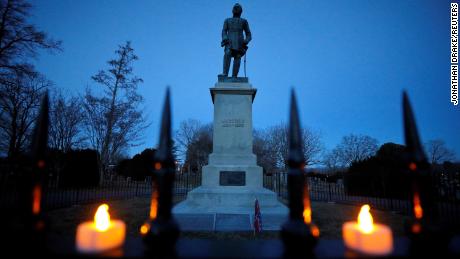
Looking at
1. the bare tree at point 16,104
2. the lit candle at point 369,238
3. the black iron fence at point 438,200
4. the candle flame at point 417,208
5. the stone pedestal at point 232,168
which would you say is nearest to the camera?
the lit candle at point 369,238

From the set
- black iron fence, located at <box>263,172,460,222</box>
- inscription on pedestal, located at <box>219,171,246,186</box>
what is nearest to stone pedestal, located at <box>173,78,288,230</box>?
inscription on pedestal, located at <box>219,171,246,186</box>

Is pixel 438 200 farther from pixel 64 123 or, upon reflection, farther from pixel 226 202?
pixel 64 123

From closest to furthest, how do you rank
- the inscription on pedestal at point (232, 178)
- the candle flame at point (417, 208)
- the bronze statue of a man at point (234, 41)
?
the candle flame at point (417, 208) < the inscription on pedestal at point (232, 178) < the bronze statue of a man at point (234, 41)

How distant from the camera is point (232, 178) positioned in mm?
8664

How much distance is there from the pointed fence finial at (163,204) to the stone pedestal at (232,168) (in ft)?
21.3

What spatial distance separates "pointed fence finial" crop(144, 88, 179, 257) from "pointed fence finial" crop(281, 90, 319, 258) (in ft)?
2.47

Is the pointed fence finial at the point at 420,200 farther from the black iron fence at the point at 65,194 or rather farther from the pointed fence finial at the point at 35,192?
the black iron fence at the point at 65,194

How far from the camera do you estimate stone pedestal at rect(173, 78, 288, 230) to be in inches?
318

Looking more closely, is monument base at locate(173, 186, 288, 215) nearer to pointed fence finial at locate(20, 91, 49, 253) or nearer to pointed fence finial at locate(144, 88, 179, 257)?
pointed fence finial at locate(144, 88, 179, 257)

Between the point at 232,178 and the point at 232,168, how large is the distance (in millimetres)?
369

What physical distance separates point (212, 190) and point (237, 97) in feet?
12.8

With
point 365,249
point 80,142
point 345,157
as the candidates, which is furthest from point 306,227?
point 345,157

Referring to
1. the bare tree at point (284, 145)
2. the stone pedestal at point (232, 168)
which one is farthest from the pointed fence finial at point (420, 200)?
the bare tree at point (284, 145)

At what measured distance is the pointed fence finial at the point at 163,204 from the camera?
151cm
